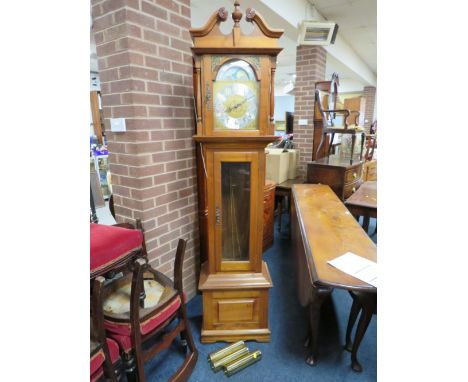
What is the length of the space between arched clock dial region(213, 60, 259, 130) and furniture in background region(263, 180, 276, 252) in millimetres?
1367

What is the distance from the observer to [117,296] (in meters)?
1.44

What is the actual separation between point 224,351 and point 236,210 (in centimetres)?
91

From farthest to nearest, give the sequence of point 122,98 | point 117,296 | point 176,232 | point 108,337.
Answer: point 176,232
point 122,98
point 117,296
point 108,337

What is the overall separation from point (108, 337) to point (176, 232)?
790mm

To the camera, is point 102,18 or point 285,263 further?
point 285,263

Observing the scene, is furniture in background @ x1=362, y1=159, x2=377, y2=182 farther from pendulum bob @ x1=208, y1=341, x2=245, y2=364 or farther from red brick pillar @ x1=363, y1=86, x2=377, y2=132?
red brick pillar @ x1=363, y1=86, x2=377, y2=132

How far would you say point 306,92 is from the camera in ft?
12.7

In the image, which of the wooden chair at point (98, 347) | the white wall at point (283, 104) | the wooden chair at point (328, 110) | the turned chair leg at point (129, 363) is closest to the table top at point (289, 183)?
the wooden chair at point (328, 110)

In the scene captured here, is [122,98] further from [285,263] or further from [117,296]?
[285,263]

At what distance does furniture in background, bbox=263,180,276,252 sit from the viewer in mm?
2816

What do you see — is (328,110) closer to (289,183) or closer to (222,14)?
(289,183)

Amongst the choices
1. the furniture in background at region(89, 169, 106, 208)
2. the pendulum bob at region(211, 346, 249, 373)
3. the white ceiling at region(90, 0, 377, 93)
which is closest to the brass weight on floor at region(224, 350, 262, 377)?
Result: the pendulum bob at region(211, 346, 249, 373)
